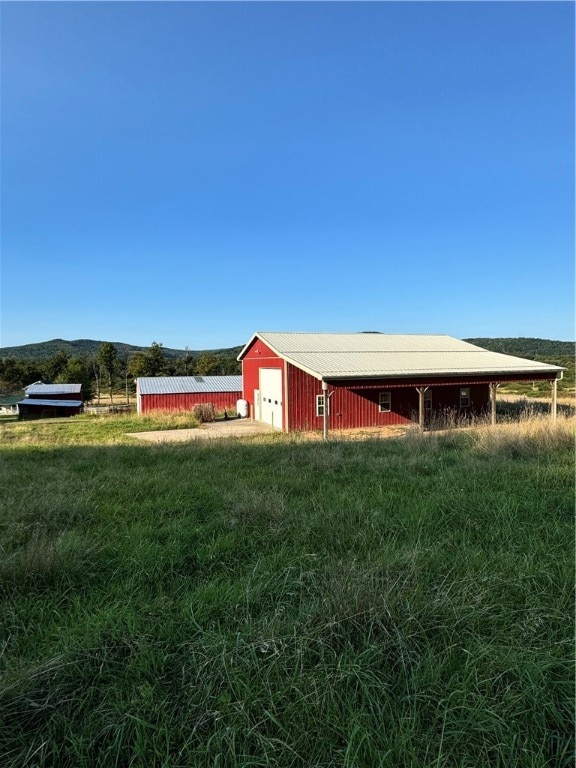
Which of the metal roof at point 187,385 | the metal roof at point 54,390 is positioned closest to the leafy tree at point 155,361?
the metal roof at point 54,390

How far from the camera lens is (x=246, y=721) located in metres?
2.00

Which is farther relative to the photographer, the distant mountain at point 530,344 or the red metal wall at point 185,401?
the distant mountain at point 530,344

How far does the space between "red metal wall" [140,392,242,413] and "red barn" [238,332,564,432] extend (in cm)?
607

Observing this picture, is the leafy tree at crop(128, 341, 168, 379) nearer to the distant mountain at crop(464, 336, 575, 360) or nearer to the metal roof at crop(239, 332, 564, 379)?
the metal roof at crop(239, 332, 564, 379)

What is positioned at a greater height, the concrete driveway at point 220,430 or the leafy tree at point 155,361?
the leafy tree at point 155,361

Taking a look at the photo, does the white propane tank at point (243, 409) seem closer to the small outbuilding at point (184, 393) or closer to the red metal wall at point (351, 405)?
the small outbuilding at point (184, 393)

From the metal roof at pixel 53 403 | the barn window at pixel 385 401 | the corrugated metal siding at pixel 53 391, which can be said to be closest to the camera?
the barn window at pixel 385 401

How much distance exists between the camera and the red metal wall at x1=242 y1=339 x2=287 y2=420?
20.8 m

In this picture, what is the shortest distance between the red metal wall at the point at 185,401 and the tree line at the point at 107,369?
29.3m

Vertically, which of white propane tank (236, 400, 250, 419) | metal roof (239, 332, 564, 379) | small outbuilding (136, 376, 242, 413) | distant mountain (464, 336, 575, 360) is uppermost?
distant mountain (464, 336, 575, 360)

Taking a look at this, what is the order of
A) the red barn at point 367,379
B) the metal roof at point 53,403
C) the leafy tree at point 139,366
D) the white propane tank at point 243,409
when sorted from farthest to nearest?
the leafy tree at point 139,366
the metal roof at point 53,403
the white propane tank at point 243,409
the red barn at point 367,379

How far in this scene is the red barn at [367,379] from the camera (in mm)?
18516

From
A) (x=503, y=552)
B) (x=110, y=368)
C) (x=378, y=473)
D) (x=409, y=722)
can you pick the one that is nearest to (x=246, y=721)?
(x=409, y=722)

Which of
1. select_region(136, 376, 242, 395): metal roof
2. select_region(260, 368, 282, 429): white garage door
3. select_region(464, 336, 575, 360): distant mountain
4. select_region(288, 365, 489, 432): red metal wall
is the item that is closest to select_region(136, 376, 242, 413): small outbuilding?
select_region(136, 376, 242, 395): metal roof
